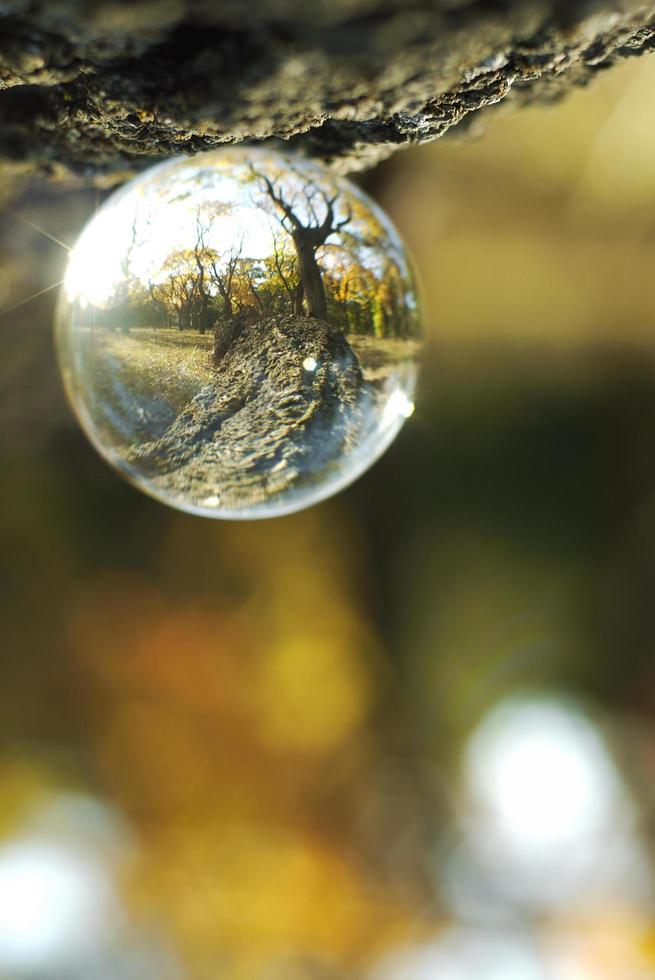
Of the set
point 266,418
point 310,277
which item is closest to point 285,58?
point 310,277

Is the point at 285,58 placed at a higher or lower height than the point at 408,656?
lower

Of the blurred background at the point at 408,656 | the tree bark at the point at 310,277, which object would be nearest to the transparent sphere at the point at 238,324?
the tree bark at the point at 310,277

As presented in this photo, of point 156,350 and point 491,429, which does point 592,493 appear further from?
point 156,350

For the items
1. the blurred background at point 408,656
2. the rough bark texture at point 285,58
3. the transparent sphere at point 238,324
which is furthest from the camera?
the blurred background at point 408,656

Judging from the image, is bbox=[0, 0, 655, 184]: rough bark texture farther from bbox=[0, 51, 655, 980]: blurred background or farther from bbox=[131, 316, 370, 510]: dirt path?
bbox=[0, 51, 655, 980]: blurred background

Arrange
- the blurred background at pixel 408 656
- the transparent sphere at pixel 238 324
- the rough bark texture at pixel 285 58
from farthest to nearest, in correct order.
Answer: the blurred background at pixel 408 656 < the transparent sphere at pixel 238 324 < the rough bark texture at pixel 285 58

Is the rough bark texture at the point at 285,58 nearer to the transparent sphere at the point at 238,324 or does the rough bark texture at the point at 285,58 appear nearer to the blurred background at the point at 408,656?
the transparent sphere at the point at 238,324

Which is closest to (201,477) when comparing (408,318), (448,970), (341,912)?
(408,318)

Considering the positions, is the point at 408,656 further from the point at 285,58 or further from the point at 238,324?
the point at 285,58
